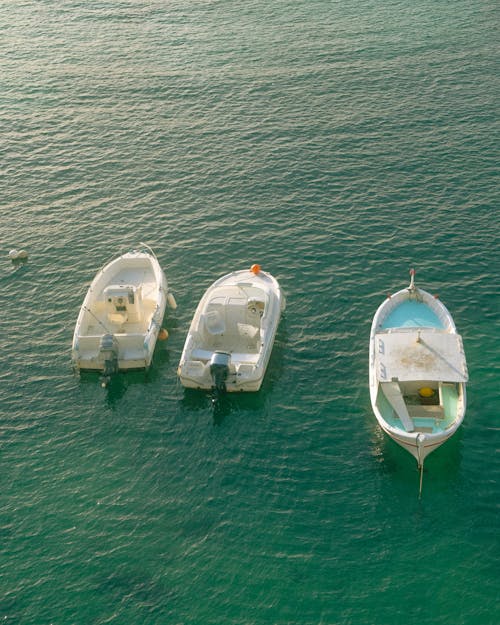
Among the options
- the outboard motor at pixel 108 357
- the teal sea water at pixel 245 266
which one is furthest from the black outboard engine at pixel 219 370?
the outboard motor at pixel 108 357

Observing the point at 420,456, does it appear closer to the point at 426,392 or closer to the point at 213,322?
the point at 426,392

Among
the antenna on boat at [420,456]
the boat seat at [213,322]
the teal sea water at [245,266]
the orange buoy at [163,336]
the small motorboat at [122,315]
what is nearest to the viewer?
the teal sea water at [245,266]

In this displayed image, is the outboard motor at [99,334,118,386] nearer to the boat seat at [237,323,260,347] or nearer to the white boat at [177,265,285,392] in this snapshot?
the white boat at [177,265,285,392]

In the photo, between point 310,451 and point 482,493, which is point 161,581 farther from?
point 482,493

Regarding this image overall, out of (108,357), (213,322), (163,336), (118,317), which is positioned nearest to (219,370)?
(213,322)

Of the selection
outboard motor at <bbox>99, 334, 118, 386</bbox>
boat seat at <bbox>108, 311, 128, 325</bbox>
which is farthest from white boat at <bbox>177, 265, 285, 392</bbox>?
boat seat at <bbox>108, 311, 128, 325</bbox>

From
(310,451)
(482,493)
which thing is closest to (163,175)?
(310,451)

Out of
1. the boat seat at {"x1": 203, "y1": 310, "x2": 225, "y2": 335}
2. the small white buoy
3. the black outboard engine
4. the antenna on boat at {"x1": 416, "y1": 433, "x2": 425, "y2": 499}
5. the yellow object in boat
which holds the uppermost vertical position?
the small white buoy

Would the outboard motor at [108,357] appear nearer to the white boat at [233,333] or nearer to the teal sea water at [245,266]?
the teal sea water at [245,266]
